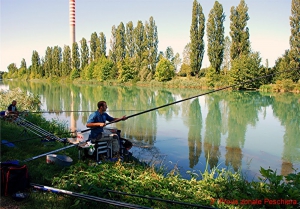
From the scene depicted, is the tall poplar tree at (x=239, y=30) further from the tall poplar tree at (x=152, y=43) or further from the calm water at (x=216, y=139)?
the calm water at (x=216, y=139)

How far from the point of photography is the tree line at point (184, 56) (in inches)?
1222

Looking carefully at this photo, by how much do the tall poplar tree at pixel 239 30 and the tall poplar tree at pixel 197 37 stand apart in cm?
423

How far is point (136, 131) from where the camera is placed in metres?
9.51

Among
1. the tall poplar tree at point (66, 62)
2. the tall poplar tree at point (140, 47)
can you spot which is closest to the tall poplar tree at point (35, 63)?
the tall poplar tree at point (66, 62)

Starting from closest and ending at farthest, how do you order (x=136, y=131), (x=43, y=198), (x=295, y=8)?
(x=43, y=198)
(x=136, y=131)
(x=295, y=8)

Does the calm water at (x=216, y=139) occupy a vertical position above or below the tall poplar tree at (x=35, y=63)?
below

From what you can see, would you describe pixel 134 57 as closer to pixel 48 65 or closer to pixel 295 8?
pixel 295 8

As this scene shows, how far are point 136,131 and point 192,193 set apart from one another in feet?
20.2

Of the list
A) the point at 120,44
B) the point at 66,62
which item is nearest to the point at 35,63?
the point at 66,62

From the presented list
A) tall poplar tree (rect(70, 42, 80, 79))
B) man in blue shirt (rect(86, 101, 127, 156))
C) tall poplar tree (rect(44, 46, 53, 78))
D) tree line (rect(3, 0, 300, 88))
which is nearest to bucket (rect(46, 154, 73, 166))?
man in blue shirt (rect(86, 101, 127, 156))

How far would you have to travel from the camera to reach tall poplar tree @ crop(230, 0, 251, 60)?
32531 millimetres

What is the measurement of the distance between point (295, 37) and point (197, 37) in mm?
11618

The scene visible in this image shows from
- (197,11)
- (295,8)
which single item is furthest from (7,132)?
(197,11)

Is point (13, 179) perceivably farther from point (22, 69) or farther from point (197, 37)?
point (22, 69)
